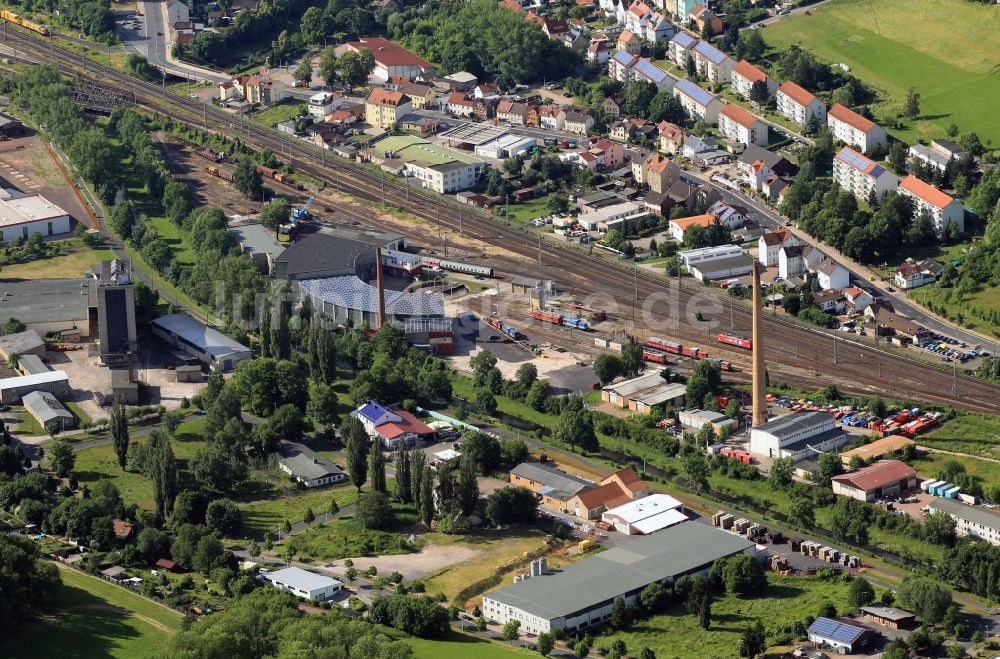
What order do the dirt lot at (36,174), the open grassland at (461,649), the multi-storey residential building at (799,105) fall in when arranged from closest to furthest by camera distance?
the open grassland at (461,649)
the dirt lot at (36,174)
the multi-storey residential building at (799,105)

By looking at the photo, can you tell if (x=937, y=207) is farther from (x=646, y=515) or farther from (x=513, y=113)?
(x=646, y=515)

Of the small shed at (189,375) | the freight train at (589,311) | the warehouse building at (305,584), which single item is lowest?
the small shed at (189,375)

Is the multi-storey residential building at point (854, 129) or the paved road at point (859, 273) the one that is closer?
the paved road at point (859, 273)

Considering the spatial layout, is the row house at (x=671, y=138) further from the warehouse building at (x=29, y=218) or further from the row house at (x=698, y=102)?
the warehouse building at (x=29, y=218)

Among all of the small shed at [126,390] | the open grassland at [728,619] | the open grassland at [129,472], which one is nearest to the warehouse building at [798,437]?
the open grassland at [728,619]

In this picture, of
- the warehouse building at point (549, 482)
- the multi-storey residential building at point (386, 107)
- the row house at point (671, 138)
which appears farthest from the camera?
the multi-storey residential building at point (386, 107)

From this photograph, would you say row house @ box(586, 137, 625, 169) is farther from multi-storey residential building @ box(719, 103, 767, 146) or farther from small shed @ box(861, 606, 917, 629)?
small shed @ box(861, 606, 917, 629)

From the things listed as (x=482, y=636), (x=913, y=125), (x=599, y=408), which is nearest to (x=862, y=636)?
(x=482, y=636)
